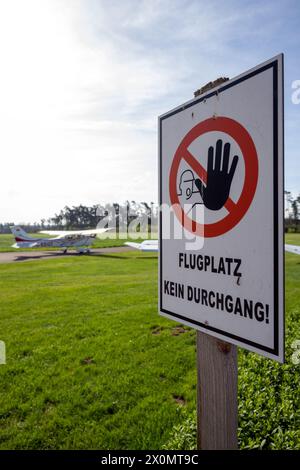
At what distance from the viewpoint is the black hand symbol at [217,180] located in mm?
1354

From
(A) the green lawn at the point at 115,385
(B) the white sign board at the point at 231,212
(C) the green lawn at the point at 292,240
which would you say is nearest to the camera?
(B) the white sign board at the point at 231,212

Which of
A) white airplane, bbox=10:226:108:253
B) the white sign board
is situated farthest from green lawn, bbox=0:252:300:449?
white airplane, bbox=10:226:108:253

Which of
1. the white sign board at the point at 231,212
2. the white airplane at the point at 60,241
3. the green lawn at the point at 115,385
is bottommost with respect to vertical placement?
the green lawn at the point at 115,385

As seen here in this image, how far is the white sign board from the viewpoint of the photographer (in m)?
1.18

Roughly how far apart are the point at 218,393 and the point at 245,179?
106 centimetres

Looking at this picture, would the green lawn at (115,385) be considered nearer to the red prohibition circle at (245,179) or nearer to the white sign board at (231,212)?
the white sign board at (231,212)

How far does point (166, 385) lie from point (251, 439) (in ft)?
6.28

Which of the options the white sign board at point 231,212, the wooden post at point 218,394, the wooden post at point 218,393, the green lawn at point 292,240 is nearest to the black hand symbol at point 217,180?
the white sign board at point 231,212

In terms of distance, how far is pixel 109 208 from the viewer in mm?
89375

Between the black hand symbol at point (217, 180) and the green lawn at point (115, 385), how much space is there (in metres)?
2.23

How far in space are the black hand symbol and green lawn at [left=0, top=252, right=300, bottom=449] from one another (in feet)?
7.33

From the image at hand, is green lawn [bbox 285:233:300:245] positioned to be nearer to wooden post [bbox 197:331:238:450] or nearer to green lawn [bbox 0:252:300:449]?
green lawn [bbox 0:252:300:449]
